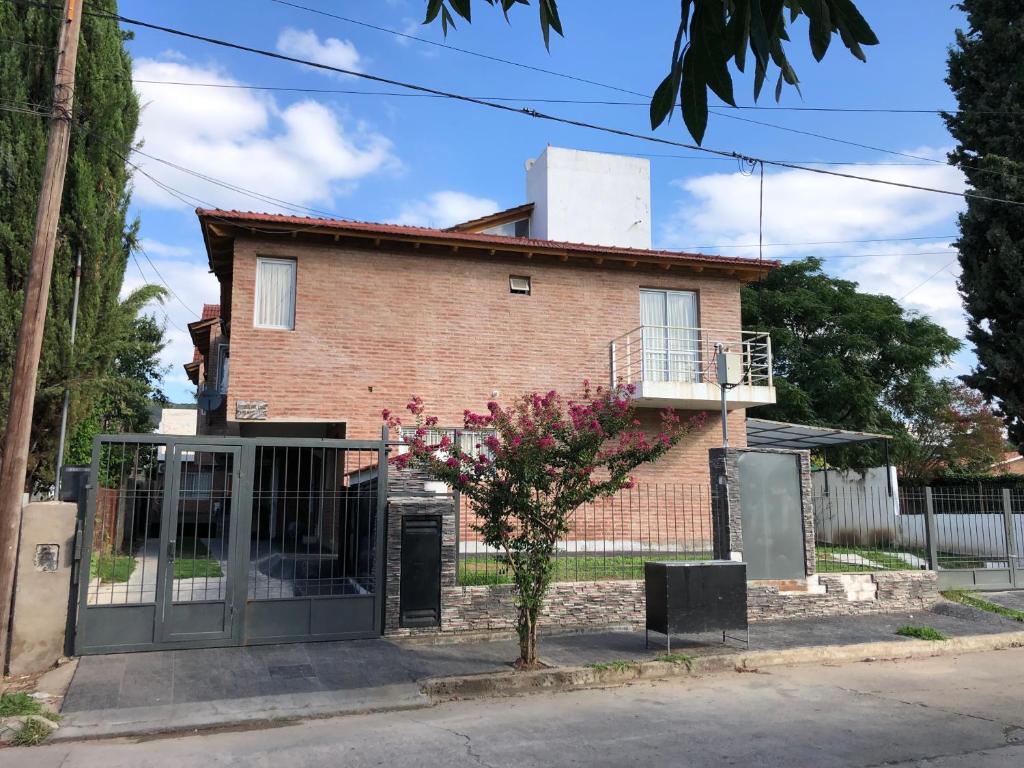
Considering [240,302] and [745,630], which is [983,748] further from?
[240,302]

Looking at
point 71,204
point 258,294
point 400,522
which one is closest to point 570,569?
point 400,522

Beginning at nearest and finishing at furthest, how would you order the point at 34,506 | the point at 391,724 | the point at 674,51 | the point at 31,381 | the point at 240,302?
the point at 674,51, the point at 391,724, the point at 31,381, the point at 34,506, the point at 240,302

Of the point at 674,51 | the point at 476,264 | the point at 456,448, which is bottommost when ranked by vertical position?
the point at 456,448

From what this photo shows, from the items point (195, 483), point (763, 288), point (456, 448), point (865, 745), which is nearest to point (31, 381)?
point (195, 483)

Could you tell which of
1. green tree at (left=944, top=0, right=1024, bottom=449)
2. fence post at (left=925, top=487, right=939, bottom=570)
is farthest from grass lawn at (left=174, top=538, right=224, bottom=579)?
green tree at (left=944, top=0, right=1024, bottom=449)

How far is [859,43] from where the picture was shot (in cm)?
281

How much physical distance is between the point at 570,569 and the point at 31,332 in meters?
7.73

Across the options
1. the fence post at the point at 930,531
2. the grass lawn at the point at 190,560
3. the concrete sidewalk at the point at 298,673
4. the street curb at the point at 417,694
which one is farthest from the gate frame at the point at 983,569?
the grass lawn at the point at 190,560

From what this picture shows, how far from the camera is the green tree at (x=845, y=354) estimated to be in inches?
1123

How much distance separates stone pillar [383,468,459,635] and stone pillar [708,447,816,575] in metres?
4.11

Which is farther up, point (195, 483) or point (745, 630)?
point (195, 483)

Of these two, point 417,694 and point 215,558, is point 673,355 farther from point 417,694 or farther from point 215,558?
point 417,694

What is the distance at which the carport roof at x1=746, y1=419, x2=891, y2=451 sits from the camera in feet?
58.1

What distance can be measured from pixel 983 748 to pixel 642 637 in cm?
479
